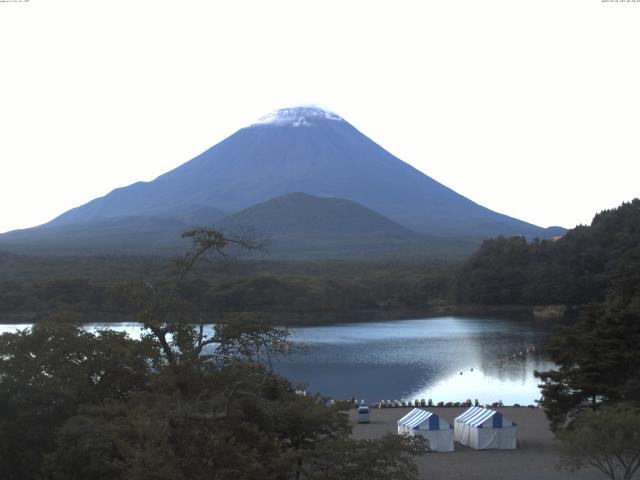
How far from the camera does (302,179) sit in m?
117

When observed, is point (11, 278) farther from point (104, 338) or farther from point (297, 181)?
point (297, 181)

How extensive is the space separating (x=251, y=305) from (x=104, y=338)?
3675 centimetres

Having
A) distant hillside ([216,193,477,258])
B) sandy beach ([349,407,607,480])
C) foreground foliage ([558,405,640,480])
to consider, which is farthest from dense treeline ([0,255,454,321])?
foreground foliage ([558,405,640,480])

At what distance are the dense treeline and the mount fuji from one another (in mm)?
42443

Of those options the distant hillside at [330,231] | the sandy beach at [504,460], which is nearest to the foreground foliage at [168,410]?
the sandy beach at [504,460]

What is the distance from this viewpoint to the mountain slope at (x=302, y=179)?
113 metres

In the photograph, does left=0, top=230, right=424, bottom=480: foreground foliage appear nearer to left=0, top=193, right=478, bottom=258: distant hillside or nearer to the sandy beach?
the sandy beach

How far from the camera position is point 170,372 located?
8398 millimetres

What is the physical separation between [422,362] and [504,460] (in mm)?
14504

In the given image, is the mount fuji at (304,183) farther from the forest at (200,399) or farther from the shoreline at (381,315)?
the forest at (200,399)

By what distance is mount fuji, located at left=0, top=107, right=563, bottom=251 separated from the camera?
10906 centimetres

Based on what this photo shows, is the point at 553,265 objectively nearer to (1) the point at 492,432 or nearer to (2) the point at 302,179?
(1) the point at 492,432

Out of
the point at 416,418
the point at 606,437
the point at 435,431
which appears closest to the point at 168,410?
the point at 606,437

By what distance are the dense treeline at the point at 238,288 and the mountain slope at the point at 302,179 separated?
49.8 meters
